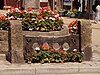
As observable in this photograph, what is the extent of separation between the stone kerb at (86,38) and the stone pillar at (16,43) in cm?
180

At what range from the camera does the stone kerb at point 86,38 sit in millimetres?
10117

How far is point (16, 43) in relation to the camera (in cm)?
974

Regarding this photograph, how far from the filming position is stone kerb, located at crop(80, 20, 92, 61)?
10.1 m

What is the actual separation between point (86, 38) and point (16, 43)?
202 centimetres

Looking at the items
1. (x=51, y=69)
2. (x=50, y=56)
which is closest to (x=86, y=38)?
(x=50, y=56)

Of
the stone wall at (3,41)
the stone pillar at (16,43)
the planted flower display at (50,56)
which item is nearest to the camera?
the stone pillar at (16,43)

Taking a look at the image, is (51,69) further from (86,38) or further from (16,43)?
(86,38)

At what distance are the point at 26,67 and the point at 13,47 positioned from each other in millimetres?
736

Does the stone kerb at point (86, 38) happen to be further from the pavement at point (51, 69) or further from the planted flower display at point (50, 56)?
the pavement at point (51, 69)

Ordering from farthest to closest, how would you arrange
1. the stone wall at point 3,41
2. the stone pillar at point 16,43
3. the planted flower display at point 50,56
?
1. the stone wall at point 3,41
2. the planted flower display at point 50,56
3. the stone pillar at point 16,43

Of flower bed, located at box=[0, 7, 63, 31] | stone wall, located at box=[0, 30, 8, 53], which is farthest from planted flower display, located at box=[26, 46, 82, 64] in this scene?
stone wall, located at box=[0, 30, 8, 53]

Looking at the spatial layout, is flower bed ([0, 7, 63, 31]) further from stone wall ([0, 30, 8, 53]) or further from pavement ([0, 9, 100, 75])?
pavement ([0, 9, 100, 75])

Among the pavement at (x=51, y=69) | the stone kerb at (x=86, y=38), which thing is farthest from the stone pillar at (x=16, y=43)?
the stone kerb at (x=86, y=38)

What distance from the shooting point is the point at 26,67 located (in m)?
9.38
